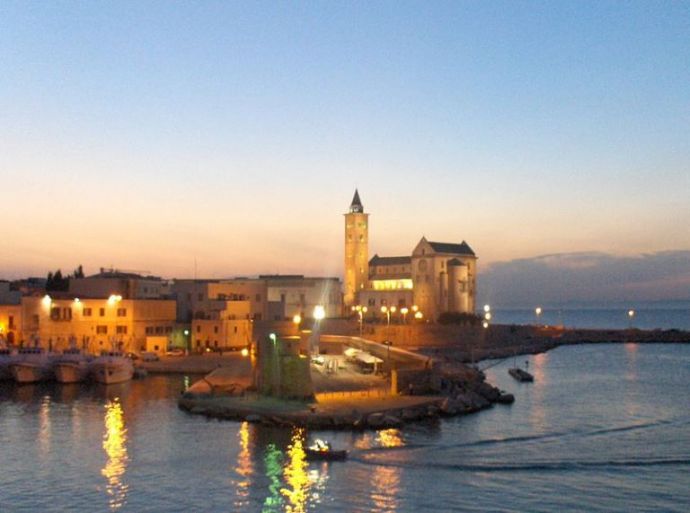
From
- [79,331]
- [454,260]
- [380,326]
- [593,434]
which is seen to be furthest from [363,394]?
[454,260]

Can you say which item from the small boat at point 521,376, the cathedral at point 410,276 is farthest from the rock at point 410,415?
the cathedral at point 410,276

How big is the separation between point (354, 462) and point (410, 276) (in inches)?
2535

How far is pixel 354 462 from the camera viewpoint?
25.3 m

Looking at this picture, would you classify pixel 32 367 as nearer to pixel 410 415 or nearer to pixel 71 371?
pixel 71 371

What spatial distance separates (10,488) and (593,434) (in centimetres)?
1996

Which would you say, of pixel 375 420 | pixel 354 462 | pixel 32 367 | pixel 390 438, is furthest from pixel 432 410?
pixel 32 367

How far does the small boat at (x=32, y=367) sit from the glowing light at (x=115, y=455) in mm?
12426

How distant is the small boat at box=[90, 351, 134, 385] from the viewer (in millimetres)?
46750

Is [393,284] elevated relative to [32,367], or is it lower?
elevated

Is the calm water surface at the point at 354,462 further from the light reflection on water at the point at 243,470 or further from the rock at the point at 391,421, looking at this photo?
the rock at the point at 391,421

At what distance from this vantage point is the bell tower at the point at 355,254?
92.3m

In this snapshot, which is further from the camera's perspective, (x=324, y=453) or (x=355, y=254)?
(x=355, y=254)

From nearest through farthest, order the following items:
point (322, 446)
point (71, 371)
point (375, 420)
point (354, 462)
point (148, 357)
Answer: point (354, 462), point (322, 446), point (375, 420), point (71, 371), point (148, 357)

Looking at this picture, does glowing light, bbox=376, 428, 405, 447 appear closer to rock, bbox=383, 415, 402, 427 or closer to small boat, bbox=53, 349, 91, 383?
rock, bbox=383, 415, 402, 427
